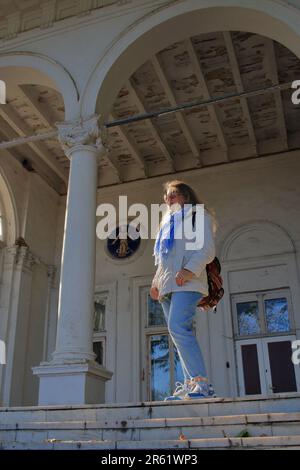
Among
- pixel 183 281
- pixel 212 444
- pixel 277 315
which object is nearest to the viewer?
pixel 212 444

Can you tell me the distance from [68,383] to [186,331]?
1961mm

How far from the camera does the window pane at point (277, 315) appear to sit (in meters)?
10.5

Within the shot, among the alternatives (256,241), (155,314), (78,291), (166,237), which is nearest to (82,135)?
(78,291)

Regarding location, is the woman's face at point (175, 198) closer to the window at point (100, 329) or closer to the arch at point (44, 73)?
the arch at point (44, 73)

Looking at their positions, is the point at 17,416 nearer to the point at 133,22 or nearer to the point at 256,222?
the point at 133,22

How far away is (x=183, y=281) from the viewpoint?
4230mm

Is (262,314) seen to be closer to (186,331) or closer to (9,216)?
(9,216)

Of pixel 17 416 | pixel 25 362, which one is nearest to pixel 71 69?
pixel 17 416

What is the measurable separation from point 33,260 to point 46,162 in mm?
2565

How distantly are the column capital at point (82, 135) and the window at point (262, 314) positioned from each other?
546 cm

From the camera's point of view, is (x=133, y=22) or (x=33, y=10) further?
(x=33, y=10)

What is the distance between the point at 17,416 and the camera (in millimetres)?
4520

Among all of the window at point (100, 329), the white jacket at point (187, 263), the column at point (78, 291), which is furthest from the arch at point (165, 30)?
the window at point (100, 329)

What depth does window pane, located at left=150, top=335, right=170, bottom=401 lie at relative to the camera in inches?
432
